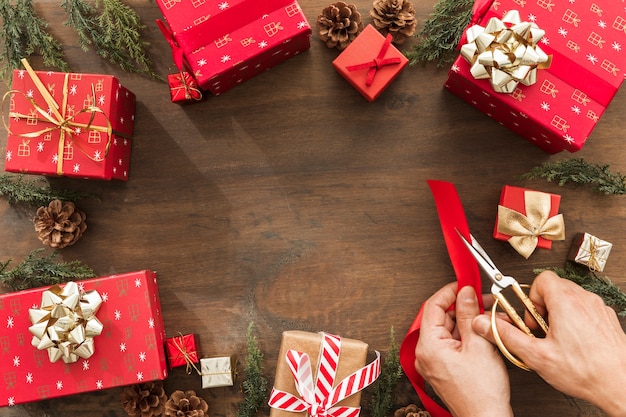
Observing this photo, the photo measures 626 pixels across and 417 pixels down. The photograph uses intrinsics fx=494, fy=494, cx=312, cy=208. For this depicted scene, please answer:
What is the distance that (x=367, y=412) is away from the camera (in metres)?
1.63

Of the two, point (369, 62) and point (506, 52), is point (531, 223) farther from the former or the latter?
point (369, 62)

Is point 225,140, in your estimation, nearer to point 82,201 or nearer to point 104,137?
point 104,137

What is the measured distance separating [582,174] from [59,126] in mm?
1631

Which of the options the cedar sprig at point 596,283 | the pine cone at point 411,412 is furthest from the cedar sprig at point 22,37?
the cedar sprig at point 596,283

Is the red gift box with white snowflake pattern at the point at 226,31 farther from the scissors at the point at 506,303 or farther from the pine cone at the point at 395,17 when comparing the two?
the scissors at the point at 506,303

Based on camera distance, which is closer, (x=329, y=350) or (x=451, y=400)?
(x=451, y=400)

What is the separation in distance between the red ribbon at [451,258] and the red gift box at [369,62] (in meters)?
0.37

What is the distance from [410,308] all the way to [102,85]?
1.20 metres

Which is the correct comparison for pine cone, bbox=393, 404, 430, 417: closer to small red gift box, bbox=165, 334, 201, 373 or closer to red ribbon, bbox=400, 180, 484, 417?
red ribbon, bbox=400, 180, 484, 417

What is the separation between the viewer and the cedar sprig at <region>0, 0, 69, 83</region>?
1619mm

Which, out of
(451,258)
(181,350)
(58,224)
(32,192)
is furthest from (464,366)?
(32,192)

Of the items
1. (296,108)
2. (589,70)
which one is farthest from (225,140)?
(589,70)

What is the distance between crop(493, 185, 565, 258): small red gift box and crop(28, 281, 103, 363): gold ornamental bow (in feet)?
4.16

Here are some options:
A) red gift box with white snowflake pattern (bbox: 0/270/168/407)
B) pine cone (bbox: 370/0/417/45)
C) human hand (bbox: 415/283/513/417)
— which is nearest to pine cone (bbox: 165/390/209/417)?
red gift box with white snowflake pattern (bbox: 0/270/168/407)
